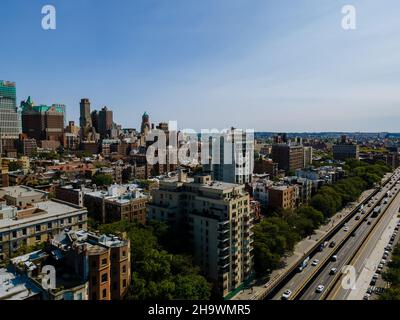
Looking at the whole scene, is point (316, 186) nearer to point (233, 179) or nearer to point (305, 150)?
point (233, 179)

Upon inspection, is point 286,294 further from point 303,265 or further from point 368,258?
point 368,258

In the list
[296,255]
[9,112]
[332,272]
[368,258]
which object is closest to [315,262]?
[296,255]

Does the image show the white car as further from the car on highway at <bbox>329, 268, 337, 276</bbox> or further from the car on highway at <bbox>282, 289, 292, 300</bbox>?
the car on highway at <bbox>329, 268, 337, 276</bbox>

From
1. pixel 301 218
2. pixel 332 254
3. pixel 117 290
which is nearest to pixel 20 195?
pixel 117 290

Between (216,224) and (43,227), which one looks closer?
(216,224)

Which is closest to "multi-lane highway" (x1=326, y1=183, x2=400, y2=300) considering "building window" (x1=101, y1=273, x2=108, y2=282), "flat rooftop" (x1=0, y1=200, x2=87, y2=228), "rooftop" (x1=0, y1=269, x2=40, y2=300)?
"building window" (x1=101, y1=273, x2=108, y2=282)

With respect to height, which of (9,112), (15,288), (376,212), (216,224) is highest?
(9,112)

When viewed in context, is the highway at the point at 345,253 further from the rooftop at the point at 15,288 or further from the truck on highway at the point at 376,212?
the rooftop at the point at 15,288
